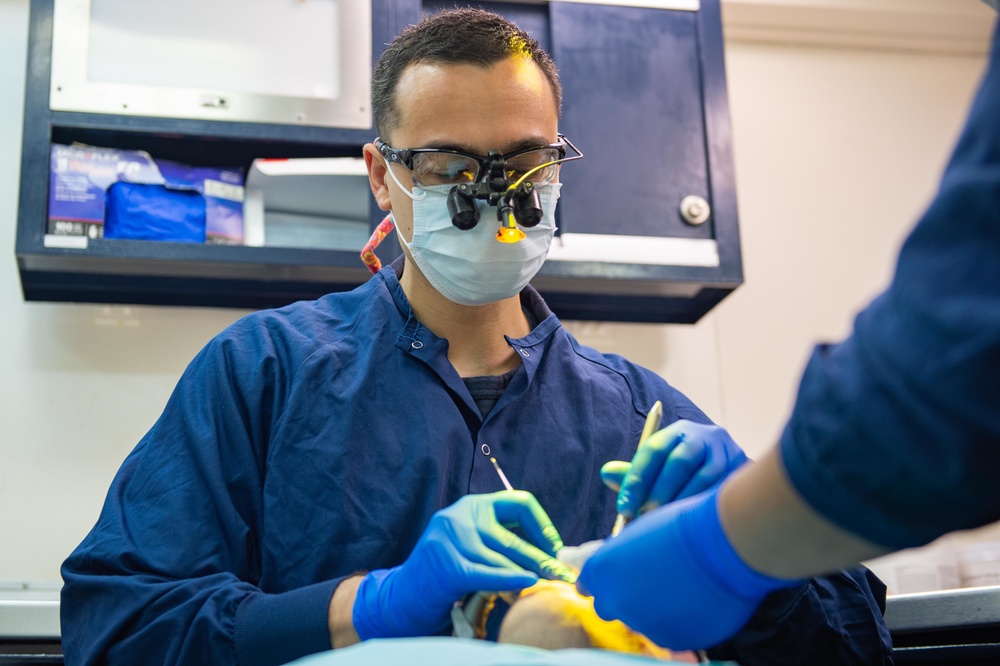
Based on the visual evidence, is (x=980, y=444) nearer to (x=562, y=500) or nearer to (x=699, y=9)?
(x=562, y=500)

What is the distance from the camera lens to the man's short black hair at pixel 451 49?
1.92 m

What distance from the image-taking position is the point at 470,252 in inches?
72.3

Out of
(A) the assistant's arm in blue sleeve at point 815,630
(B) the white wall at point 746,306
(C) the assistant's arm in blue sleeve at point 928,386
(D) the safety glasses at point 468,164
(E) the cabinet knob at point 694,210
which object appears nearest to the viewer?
(C) the assistant's arm in blue sleeve at point 928,386

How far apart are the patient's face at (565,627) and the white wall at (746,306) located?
196cm

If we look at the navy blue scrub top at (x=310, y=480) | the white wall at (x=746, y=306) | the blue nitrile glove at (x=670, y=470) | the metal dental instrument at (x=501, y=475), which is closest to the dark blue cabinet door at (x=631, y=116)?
the white wall at (x=746, y=306)

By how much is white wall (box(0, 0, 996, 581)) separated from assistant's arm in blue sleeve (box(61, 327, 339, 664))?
4.45 feet

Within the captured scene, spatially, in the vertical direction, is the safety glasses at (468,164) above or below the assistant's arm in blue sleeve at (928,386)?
above

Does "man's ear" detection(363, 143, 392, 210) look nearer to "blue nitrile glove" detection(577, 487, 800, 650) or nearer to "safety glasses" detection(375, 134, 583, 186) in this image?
"safety glasses" detection(375, 134, 583, 186)

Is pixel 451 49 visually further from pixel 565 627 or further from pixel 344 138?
pixel 565 627

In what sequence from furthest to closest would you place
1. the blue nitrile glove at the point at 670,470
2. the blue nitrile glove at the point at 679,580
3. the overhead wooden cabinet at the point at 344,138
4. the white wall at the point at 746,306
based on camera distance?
the white wall at the point at 746,306 < the overhead wooden cabinet at the point at 344,138 < the blue nitrile glove at the point at 670,470 < the blue nitrile glove at the point at 679,580

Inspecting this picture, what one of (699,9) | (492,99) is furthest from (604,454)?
(699,9)

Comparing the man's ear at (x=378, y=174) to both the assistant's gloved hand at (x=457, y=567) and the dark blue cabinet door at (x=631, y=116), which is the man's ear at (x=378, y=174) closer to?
the assistant's gloved hand at (x=457, y=567)

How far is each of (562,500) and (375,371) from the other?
0.37 m

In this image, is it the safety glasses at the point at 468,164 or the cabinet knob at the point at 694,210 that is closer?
the safety glasses at the point at 468,164
